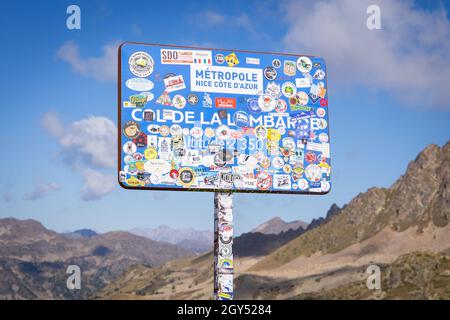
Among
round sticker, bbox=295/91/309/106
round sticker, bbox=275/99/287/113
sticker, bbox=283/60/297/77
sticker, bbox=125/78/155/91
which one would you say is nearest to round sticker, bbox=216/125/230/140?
round sticker, bbox=275/99/287/113

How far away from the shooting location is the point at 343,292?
10456 centimetres

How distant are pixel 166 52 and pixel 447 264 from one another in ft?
260

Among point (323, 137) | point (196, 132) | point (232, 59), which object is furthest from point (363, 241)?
point (196, 132)

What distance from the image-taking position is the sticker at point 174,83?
Result: 18.7 metres

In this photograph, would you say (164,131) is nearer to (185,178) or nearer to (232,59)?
(185,178)

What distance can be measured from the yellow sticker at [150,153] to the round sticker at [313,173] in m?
4.36

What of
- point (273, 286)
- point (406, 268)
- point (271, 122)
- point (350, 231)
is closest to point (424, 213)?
point (350, 231)

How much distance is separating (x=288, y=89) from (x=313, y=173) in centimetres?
250

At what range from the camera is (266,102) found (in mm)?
19406

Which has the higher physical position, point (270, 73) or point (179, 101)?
point (270, 73)

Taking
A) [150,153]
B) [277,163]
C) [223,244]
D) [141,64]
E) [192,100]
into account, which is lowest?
[223,244]

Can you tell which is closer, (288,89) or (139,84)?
(139,84)

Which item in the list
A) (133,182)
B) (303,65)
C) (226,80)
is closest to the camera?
(133,182)
